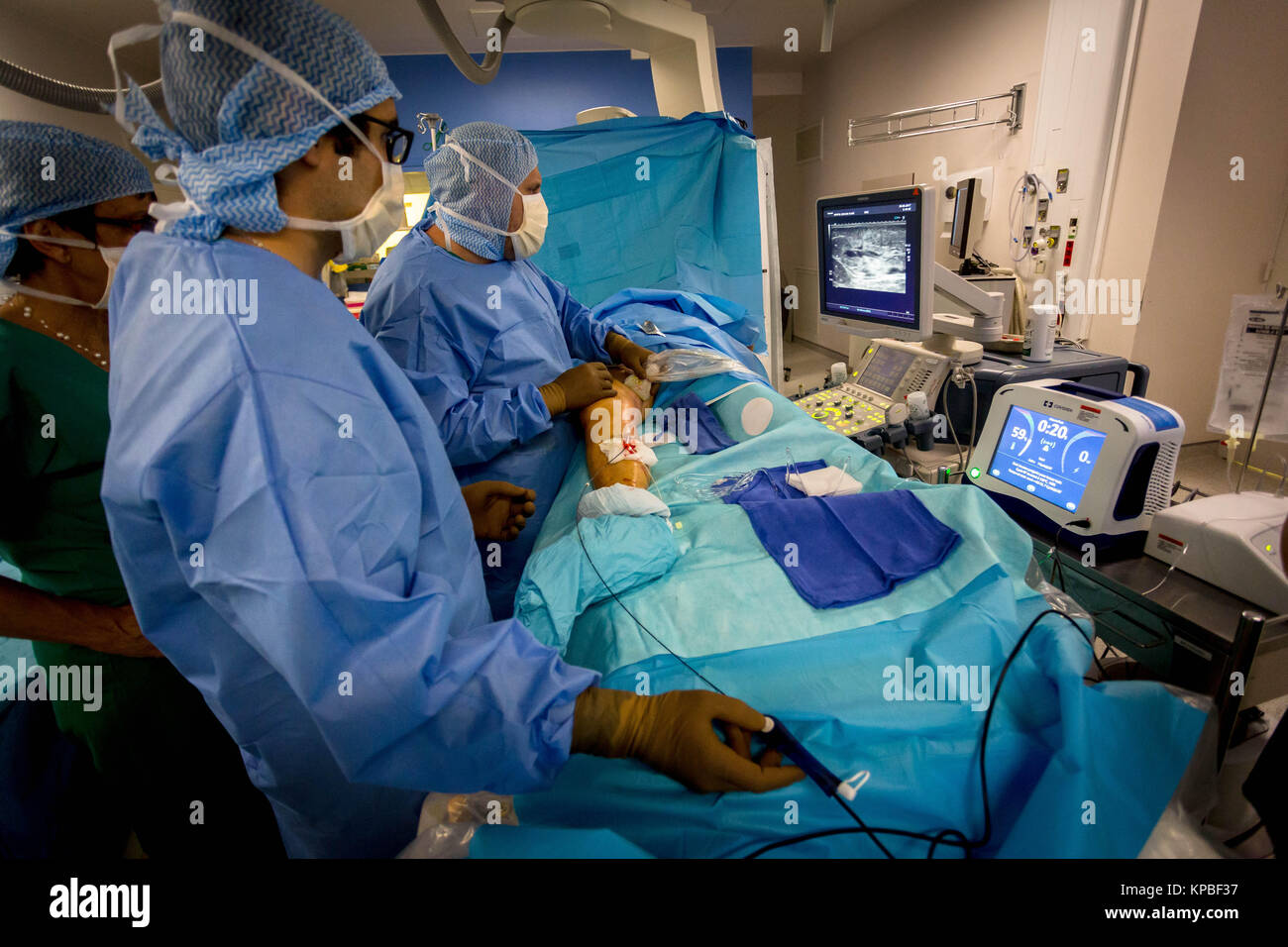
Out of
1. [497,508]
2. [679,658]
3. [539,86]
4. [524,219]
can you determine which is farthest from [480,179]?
[539,86]

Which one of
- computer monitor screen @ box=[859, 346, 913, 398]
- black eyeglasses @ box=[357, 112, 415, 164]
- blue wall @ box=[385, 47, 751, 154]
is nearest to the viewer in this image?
black eyeglasses @ box=[357, 112, 415, 164]

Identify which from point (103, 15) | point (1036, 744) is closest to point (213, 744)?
point (1036, 744)

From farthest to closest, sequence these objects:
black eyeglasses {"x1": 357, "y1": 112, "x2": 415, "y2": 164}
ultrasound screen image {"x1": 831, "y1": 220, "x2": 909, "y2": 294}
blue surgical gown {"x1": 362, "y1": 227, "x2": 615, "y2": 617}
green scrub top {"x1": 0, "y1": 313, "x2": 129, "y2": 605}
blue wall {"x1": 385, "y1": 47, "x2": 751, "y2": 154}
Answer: blue wall {"x1": 385, "y1": 47, "x2": 751, "y2": 154} < ultrasound screen image {"x1": 831, "y1": 220, "x2": 909, "y2": 294} < blue surgical gown {"x1": 362, "y1": 227, "x2": 615, "y2": 617} < green scrub top {"x1": 0, "y1": 313, "x2": 129, "y2": 605} < black eyeglasses {"x1": 357, "y1": 112, "x2": 415, "y2": 164}

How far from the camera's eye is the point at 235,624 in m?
0.63

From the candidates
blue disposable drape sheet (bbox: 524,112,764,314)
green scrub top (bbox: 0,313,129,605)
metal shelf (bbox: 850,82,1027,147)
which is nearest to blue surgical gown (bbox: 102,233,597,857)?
green scrub top (bbox: 0,313,129,605)

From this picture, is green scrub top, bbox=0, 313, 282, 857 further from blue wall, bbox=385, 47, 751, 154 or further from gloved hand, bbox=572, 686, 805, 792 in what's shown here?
blue wall, bbox=385, 47, 751, 154

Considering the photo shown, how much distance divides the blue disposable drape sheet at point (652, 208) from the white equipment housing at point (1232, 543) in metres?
2.09

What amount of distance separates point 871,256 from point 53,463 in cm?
202

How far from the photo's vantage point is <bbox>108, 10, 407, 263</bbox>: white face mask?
67 cm

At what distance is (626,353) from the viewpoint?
199cm

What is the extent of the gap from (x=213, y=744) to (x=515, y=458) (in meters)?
0.88

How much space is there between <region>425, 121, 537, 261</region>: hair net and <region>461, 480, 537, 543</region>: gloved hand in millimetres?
694

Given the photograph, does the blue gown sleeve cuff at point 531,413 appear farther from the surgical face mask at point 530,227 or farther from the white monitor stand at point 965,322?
the white monitor stand at point 965,322

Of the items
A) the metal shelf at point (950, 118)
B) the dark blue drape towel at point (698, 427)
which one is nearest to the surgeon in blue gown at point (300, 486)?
the dark blue drape towel at point (698, 427)
